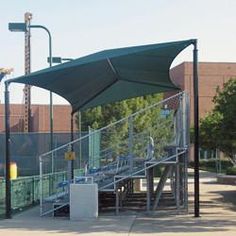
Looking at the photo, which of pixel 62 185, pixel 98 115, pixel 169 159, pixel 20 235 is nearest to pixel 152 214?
pixel 169 159

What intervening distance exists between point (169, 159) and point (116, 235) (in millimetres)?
4999

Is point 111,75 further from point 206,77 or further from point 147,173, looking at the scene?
point 206,77

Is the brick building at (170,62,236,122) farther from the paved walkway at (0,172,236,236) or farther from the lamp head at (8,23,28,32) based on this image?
the paved walkway at (0,172,236,236)

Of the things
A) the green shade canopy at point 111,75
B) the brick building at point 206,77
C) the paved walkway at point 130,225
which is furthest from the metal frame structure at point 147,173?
the brick building at point 206,77

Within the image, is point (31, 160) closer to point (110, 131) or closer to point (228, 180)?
point (110, 131)

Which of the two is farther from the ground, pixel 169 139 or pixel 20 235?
pixel 169 139

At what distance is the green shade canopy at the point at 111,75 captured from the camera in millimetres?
16953

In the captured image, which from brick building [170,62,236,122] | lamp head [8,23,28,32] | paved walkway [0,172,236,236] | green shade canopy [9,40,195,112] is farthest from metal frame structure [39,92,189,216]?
brick building [170,62,236,122]

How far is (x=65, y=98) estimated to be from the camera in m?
24.5

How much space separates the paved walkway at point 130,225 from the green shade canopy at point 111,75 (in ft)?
13.6

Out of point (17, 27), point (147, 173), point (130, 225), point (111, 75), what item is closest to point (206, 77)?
point (17, 27)

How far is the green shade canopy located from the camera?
16953 mm

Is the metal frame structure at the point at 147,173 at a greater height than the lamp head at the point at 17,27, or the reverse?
the lamp head at the point at 17,27

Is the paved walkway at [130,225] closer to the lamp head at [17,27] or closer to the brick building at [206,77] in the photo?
the lamp head at [17,27]
